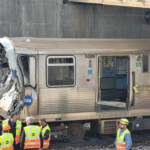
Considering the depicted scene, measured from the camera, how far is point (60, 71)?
8492 mm

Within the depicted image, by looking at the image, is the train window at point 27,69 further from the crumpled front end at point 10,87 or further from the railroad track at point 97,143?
the railroad track at point 97,143

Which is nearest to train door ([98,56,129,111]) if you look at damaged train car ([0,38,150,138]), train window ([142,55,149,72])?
damaged train car ([0,38,150,138])

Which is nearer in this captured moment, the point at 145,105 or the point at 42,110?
the point at 42,110

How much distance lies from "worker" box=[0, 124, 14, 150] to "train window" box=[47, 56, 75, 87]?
2.57 m

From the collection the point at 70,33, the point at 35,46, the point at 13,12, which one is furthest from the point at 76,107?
the point at 13,12

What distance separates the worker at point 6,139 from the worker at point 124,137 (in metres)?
2.68

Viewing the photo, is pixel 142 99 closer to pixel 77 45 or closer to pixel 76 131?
pixel 76 131

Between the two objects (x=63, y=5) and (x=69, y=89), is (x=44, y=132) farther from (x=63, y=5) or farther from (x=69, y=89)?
(x=63, y=5)

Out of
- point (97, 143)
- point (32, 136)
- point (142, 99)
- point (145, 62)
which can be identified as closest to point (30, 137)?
point (32, 136)

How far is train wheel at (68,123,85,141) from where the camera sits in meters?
9.09

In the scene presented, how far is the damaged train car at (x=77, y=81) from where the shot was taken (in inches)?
322

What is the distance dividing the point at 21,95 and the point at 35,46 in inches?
63.8

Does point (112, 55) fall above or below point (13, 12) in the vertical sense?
below

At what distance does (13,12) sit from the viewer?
1652 centimetres
